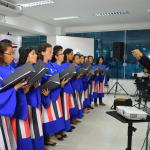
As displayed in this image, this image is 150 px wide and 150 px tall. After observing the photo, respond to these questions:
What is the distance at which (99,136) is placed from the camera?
3.26 metres

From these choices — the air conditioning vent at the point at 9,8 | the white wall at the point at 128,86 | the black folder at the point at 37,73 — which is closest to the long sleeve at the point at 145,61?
the black folder at the point at 37,73

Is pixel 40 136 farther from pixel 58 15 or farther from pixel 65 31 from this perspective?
pixel 65 31

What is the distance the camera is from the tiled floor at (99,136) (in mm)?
2838

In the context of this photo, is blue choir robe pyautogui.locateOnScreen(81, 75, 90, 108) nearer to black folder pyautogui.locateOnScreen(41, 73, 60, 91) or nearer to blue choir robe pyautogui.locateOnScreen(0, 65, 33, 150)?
black folder pyautogui.locateOnScreen(41, 73, 60, 91)

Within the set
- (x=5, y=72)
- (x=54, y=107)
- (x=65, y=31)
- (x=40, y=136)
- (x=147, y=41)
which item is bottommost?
(x=40, y=136)

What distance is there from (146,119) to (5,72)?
4.76 feet

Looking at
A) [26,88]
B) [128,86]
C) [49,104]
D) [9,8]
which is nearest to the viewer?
[26,88]

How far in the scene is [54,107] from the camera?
2723 mm

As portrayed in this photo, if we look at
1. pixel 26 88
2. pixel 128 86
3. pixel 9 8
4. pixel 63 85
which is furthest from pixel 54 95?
pixel 128 86

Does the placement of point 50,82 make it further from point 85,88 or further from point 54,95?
point 85,88

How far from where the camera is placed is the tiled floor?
2.84 m

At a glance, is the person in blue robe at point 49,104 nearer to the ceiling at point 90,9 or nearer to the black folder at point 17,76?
the black folder at point 17,76

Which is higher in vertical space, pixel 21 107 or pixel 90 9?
pixel 90 9

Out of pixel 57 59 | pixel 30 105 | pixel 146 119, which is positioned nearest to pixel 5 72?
pixel 30 105
